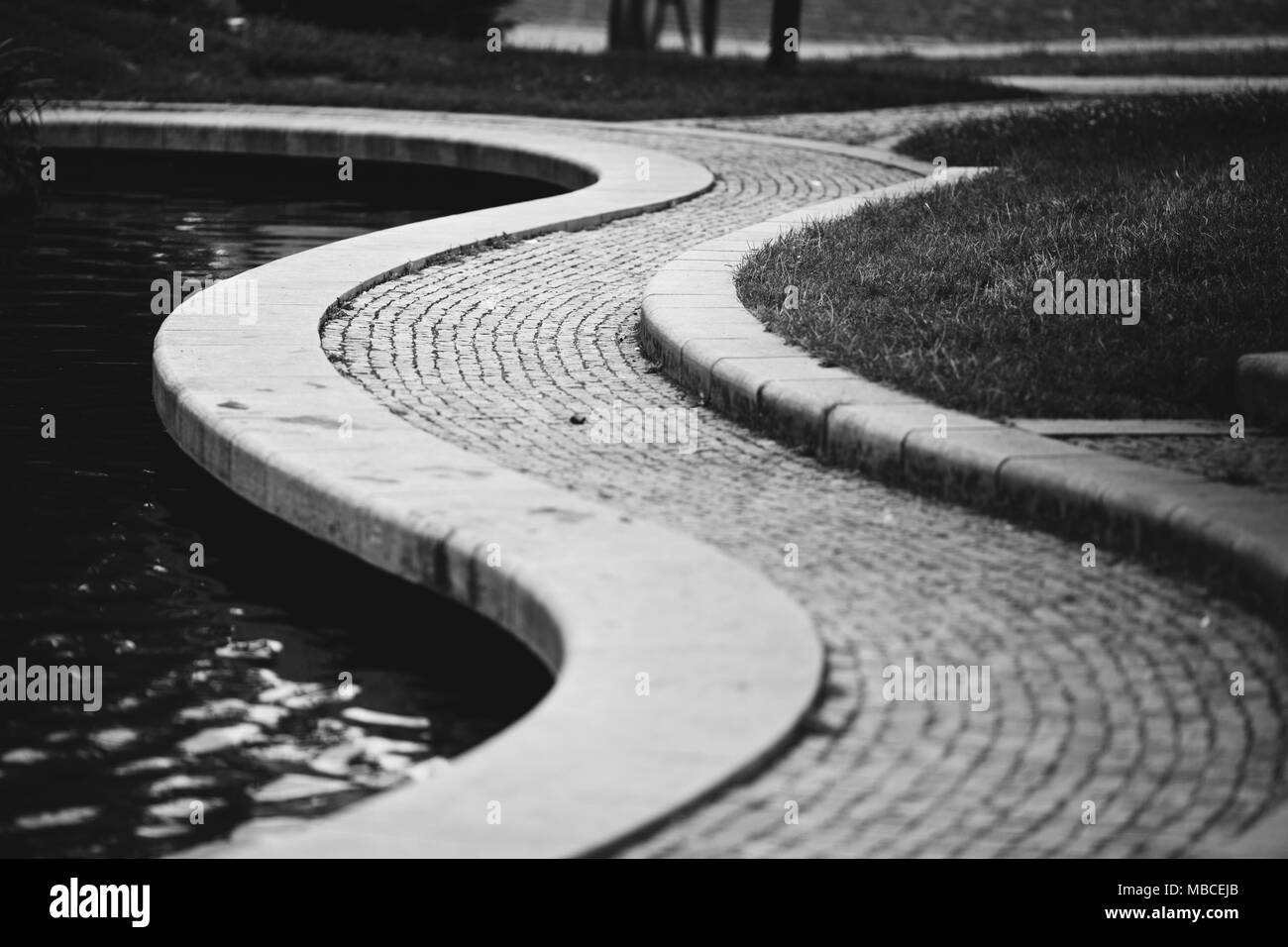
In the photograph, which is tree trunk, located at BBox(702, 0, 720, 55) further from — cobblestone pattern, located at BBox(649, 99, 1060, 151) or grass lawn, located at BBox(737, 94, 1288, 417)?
grass lawn, located at BBox(737, 94, 1288, 417)

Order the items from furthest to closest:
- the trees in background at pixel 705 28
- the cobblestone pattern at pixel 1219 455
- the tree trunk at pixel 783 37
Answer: the trees in background at pixel 705 28 < the tree trunk at pixel 783 37 < the cobblestone pattern at pixel 1219 455

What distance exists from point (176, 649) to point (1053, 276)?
4659 millimetres

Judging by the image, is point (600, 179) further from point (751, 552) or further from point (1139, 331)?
point (751, 552)

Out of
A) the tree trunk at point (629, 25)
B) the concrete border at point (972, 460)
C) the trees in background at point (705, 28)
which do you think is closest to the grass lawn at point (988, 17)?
the trees in background at point (705, 28)

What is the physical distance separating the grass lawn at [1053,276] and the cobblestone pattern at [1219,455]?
314 mm

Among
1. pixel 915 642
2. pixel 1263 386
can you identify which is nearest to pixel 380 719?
pixel 915 642

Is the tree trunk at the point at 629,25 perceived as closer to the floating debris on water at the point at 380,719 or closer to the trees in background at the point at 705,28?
the trees in background at the point at 705,28

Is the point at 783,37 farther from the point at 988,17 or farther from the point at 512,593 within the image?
the point at 988,17

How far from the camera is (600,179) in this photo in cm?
1328

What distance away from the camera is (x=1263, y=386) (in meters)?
6.57

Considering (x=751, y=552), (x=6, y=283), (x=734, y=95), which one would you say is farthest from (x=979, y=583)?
(x=734, y=95)

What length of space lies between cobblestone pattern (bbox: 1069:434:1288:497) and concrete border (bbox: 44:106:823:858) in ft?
5.58

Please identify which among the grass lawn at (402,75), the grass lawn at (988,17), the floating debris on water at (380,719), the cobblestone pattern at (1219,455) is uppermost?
the grass lawn at (988,17)

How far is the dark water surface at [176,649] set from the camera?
447 cm
